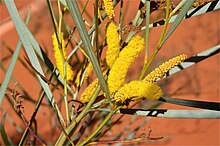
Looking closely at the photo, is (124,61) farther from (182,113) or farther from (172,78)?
(172,78)

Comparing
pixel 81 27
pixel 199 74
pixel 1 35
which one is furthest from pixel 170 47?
pixel 81 27

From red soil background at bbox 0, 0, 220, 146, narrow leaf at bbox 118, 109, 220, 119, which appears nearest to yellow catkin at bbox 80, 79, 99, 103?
narrow leaf at bbox 118, 109, 220, 119

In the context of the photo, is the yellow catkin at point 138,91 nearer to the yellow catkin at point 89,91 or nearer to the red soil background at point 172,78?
the yellow catkin at point 89,91

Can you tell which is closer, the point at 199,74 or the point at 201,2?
the point at 201,2

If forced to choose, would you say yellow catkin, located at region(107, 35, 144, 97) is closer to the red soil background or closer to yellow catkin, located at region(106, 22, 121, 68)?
yellow catkin, located at region(106, 22, 121, 68)

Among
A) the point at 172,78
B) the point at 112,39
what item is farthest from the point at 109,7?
the point at 172,78

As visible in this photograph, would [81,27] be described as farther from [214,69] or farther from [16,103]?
[214,69]
